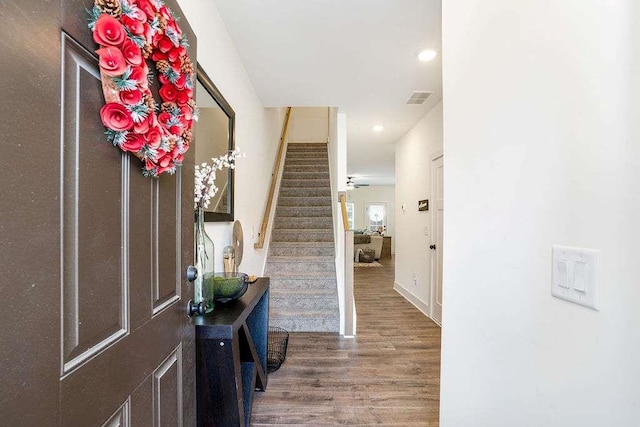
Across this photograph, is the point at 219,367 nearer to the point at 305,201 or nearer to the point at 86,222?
the point at 86,222

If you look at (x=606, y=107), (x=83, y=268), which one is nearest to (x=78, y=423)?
(x=83, y=268)

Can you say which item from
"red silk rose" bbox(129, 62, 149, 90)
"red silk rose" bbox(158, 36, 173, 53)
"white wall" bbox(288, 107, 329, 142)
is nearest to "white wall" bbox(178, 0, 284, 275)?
"red silk rose" bbox(158, 36, 173, 53)

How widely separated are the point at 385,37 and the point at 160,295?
2.23 meters

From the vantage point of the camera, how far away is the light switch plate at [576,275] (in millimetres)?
626

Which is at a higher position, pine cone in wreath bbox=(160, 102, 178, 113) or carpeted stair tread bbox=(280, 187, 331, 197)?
carpeted stair tread bbox=(280, 187, 331, 197)

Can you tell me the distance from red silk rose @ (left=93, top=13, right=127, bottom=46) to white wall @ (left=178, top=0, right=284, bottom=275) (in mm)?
1007

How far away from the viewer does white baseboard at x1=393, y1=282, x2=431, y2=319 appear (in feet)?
12.6

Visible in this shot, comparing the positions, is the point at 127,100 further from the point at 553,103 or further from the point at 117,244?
the point at 553,103

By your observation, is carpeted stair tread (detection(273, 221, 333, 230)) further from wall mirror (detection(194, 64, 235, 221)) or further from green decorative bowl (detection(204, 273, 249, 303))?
green decorative bowl (detection(204, 273, 249, 303))

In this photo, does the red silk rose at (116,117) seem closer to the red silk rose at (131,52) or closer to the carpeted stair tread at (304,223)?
the red silk rose at (131,52)

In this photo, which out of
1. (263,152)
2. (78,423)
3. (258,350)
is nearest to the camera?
(78,423)

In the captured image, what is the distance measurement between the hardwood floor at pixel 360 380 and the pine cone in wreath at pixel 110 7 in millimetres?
2088

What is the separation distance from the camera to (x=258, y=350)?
6.84 feet

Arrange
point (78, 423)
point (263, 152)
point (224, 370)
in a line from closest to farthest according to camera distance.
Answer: point (78, 423)
point (224, 370)
point (263, 152)
